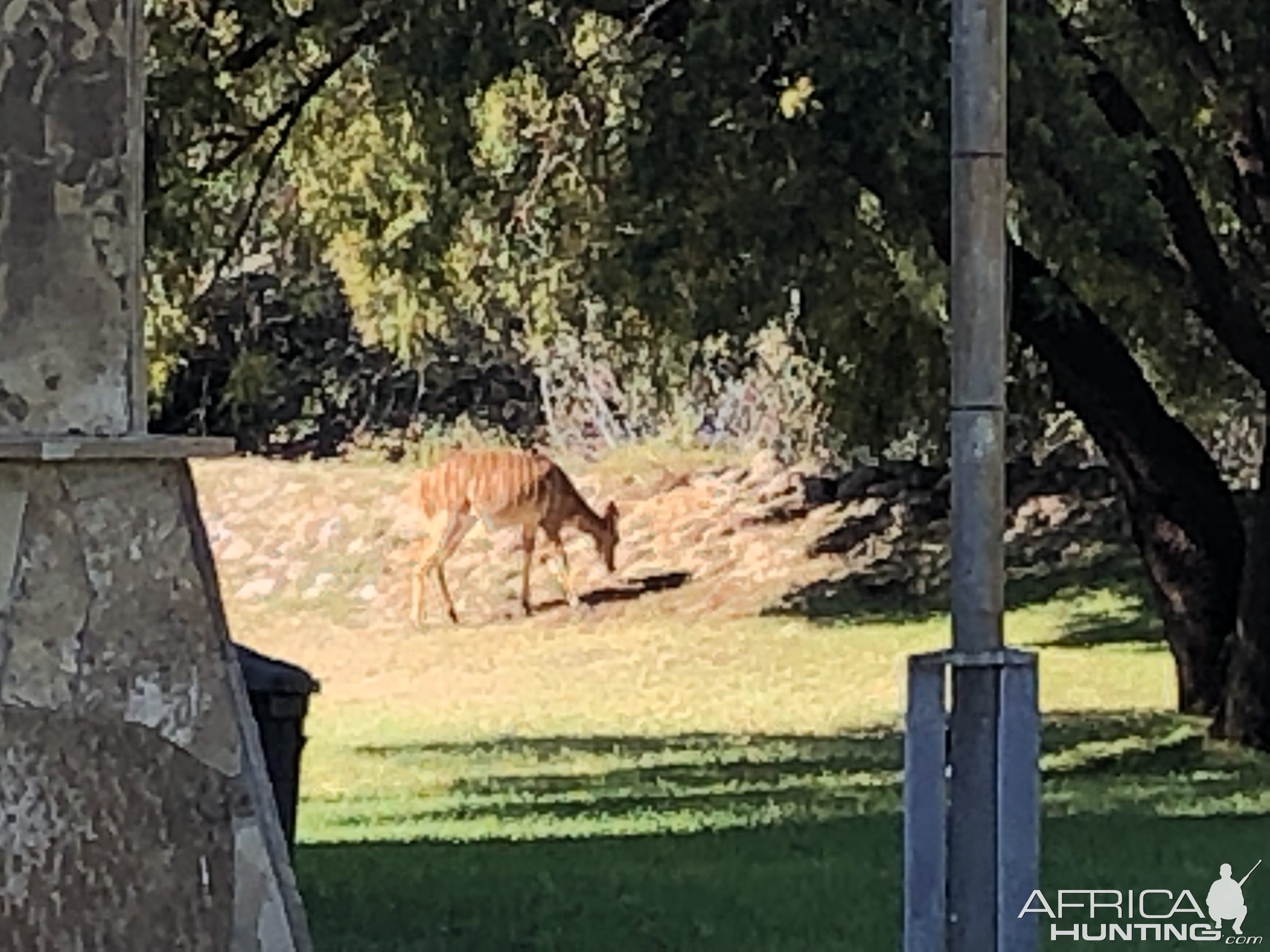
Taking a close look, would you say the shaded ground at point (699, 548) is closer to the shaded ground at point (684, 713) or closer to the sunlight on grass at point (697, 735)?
the shaded ground at point (684, 713)

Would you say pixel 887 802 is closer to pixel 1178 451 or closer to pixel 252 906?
pixel 1178 451

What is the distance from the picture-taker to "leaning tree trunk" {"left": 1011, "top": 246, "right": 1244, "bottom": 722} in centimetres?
1655

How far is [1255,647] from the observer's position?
16.7m

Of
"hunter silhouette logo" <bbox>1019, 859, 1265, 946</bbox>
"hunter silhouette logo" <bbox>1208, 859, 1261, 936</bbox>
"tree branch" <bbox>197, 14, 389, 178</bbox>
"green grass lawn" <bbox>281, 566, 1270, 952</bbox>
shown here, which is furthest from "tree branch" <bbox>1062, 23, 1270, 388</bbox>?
"hunter silhouette logo" <bbox>1019, 859, 1265, 946</bbox>

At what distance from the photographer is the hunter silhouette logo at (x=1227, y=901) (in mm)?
9898

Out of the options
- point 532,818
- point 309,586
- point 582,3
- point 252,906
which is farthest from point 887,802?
point 309,586

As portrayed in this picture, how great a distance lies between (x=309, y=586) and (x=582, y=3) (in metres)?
14.3

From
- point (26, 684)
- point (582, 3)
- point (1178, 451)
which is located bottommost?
point (26, 684)

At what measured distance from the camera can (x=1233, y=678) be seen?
17.0 metres

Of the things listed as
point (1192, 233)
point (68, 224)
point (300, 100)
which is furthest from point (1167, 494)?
point (68, 224)

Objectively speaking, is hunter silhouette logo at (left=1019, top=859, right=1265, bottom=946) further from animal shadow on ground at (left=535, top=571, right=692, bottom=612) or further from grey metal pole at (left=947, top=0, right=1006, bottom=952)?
animal shadow on ground at (left=535, top=571, right=692, bottom=612)

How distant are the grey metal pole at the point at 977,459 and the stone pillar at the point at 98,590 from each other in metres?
1.49

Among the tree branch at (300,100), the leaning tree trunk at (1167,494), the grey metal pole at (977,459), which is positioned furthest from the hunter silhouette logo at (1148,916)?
the leaning tree trunk at (1167,494)

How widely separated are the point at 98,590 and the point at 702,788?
31.5 feet
